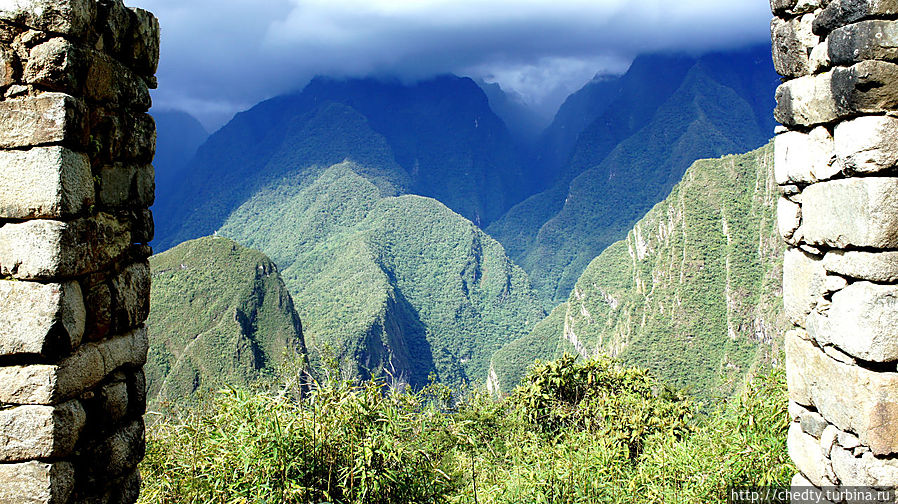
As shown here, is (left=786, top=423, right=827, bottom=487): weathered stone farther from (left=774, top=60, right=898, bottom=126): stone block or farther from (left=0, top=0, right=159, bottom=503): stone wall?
(left=0, top=0, right=159, bottom=503): stone wall

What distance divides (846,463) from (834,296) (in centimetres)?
86

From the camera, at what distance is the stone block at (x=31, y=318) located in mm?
2992

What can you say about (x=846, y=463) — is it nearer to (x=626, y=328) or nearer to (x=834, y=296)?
(x=834, y=296)

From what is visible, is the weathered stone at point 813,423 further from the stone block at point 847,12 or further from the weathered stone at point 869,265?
the stone block at point 847,12

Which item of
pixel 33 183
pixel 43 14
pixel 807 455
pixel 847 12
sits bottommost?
pixel 807 455

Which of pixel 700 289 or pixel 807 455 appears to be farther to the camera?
pixel 700 289

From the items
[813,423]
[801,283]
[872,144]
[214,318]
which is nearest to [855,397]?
[813,423]

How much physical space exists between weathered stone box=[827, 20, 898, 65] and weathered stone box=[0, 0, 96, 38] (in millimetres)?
3888

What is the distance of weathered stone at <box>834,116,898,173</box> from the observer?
303 cm

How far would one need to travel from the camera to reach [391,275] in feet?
384

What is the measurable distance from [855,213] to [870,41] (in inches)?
33.1

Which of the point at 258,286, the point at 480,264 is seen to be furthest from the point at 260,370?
the point at 480,264

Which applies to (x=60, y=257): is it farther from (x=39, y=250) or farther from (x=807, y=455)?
(x=807, y=455)

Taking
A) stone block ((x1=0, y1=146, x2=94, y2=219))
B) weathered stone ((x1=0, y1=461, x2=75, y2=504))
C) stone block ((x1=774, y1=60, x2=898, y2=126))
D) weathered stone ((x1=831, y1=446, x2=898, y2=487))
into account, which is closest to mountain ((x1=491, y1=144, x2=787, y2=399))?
weathered stone ((x1=831, y1=446, x2=898, y2=487))
